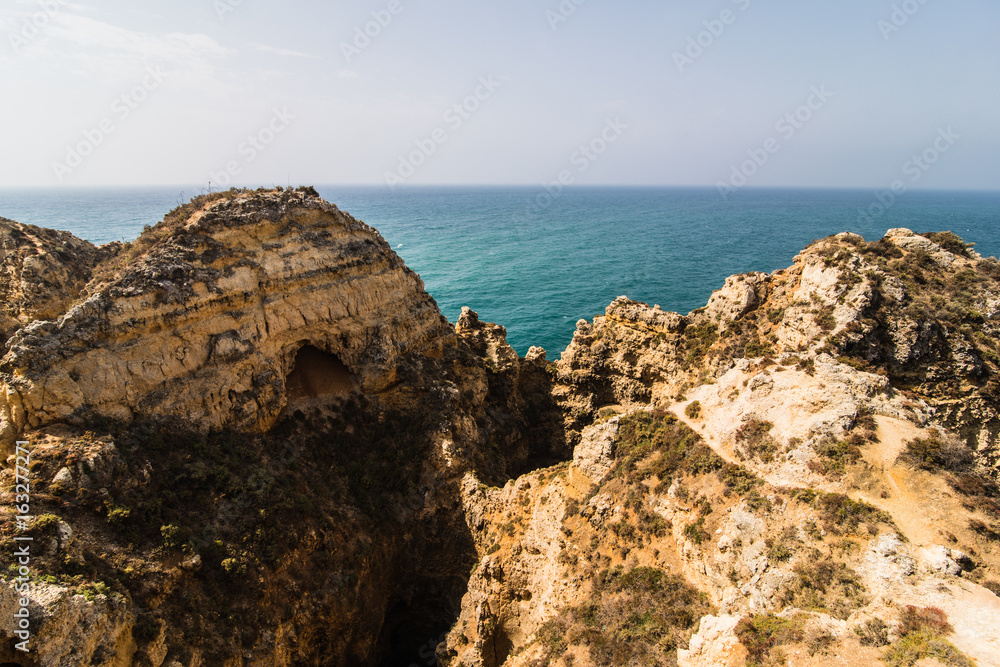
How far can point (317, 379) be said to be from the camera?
30375 mm

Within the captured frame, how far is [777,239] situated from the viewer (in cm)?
12181

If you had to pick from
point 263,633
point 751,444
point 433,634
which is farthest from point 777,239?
point 263,633

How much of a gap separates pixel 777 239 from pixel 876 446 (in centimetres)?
11948

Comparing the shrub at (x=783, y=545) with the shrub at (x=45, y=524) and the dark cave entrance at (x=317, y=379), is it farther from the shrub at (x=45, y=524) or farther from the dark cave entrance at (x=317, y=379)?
the shrub at (x=45, y=524)

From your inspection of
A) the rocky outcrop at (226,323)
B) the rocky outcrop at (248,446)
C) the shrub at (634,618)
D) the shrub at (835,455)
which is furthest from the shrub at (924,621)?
the rocky outcrop at (226,323)

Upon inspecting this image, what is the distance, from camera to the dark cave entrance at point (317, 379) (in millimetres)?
29469

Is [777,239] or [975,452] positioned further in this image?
[777,239]

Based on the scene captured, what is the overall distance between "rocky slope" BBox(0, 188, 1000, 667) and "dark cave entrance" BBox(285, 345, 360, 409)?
0.15 meters

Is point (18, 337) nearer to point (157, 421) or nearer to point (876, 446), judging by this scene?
point (157, 421)

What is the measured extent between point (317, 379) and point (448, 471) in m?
10.4

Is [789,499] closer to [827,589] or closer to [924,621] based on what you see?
[827,589]

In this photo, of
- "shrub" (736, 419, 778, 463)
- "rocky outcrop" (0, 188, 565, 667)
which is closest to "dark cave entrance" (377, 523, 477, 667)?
"rocky outcrop" (0, 188, 565, 667)

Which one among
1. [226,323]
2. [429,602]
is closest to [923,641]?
[429,602]

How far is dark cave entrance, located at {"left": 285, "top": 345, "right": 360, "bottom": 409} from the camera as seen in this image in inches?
1160
